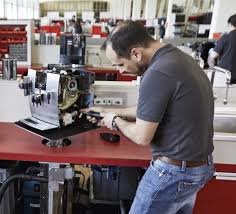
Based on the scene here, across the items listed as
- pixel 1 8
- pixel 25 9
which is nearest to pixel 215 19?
pixel 1 8

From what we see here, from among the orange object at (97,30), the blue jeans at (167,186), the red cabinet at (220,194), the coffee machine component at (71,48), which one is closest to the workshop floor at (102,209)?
the red cabinet at (220,194)

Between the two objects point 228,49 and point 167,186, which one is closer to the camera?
point 167,186

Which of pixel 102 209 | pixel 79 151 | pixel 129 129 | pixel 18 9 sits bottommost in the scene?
pixel 102 209

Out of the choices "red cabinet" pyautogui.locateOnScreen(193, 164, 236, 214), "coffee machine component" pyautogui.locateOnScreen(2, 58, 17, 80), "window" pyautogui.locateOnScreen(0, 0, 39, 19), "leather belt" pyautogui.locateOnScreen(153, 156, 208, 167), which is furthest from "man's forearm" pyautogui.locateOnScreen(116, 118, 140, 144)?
"window" pyautogui.locateOnScreen(0, 0, 39, 19)

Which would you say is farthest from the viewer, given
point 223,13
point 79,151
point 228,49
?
point 223,13

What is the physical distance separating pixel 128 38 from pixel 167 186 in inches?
23.7

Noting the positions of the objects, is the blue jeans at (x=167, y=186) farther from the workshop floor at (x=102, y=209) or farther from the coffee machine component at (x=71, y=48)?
the coffee machine component at (x=71, y=48)

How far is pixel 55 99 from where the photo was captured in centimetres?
150

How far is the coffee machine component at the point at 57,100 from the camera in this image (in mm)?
1504

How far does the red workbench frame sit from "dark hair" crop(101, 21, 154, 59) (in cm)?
51

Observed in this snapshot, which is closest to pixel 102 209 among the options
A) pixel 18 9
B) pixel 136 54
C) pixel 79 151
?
pixel 79 151

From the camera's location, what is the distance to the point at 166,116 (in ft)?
3.80

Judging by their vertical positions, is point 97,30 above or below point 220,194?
above

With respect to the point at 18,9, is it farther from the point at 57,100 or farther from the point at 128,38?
the point at 128,38
